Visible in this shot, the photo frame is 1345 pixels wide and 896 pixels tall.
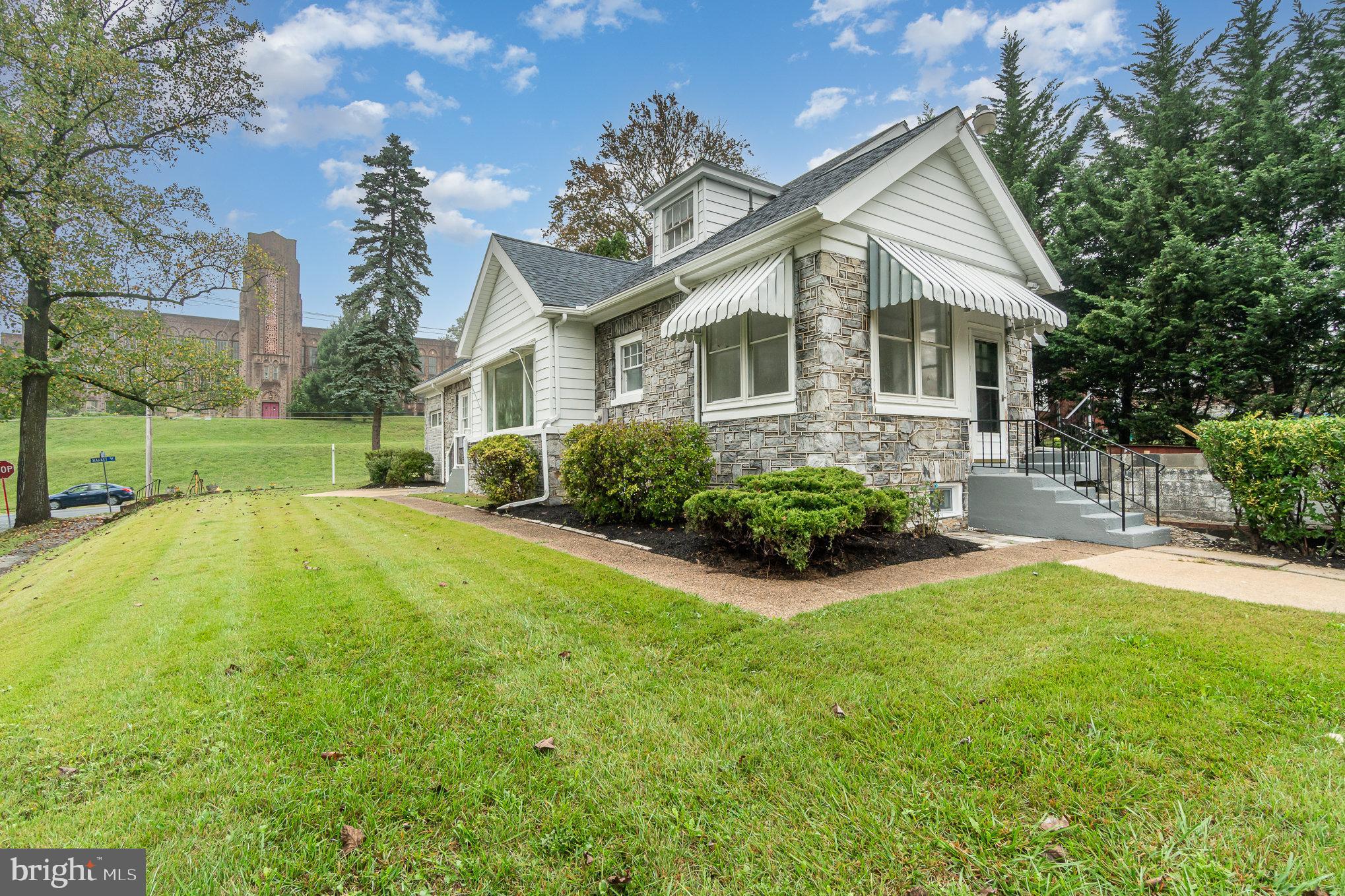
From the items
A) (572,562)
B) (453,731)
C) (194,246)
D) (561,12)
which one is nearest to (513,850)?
(453,731)

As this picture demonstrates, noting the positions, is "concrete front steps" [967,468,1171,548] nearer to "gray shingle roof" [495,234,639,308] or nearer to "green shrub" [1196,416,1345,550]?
"green shrub" [1196,416,1345,550]

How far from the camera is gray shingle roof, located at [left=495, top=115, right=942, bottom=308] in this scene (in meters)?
8.53

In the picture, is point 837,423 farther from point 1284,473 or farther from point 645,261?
point 645,261

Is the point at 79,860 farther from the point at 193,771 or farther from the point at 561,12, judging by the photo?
the point at 561,12

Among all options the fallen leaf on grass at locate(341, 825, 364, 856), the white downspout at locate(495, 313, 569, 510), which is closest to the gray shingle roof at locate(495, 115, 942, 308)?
the white downspout at locate(495, 313, 569, 510)

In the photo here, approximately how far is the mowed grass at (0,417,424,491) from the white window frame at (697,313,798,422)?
20.2 m

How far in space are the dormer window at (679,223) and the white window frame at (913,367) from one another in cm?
529

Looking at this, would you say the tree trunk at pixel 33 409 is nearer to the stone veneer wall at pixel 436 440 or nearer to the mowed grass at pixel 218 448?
the mowed grass at pixel 218 448

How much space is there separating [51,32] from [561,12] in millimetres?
12233

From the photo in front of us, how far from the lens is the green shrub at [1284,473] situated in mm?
6039

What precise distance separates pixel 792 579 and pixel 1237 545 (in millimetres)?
6267

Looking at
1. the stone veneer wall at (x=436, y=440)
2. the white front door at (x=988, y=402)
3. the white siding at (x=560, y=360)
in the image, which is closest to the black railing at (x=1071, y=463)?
the white front door at (x=988, y=402)

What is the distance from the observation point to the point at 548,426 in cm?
1206
